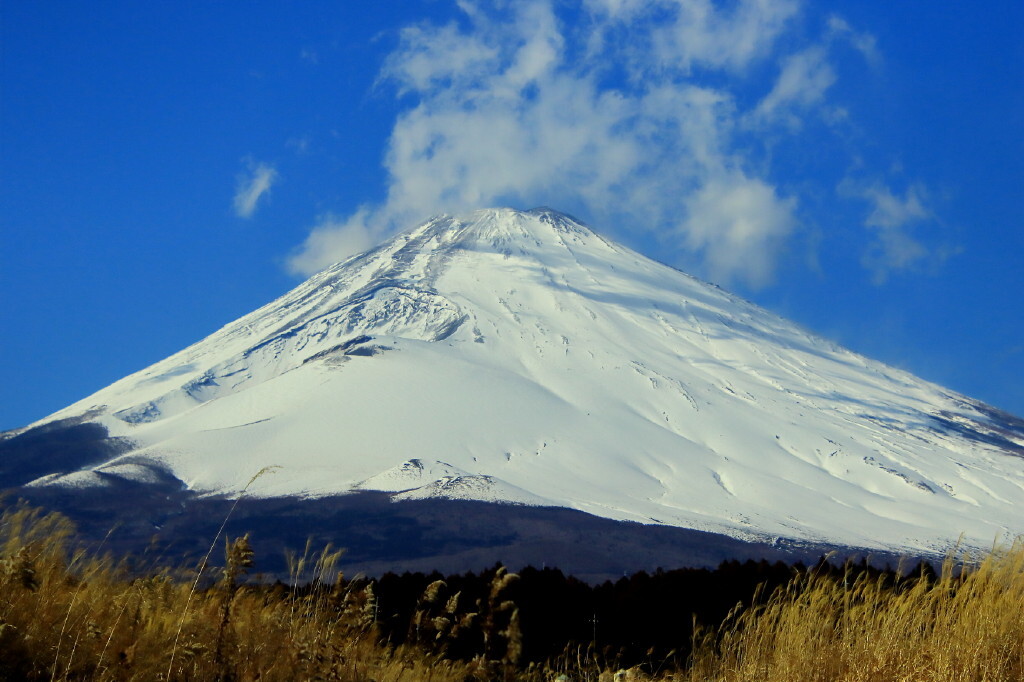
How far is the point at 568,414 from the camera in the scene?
A: 4437 inches

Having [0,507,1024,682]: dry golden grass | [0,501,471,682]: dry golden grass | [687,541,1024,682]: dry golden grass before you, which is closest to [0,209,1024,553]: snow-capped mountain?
[687,541,1024,682]: dry golden grass

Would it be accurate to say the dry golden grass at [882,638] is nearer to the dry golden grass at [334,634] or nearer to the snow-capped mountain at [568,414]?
the dry golden grass at [334,634]

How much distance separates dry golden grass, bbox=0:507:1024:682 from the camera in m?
4.60

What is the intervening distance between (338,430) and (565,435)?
25.5 meters

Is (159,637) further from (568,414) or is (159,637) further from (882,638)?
(568,414)

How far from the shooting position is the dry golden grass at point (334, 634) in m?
4.60

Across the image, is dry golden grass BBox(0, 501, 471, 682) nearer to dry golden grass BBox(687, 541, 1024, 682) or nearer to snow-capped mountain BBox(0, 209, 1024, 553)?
dry golden grass BBox(687, 541, 1024, 682)

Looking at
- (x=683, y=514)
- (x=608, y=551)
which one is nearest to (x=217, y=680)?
(x=608, y=551)

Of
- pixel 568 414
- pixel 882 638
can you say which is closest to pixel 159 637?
pixel 882 638

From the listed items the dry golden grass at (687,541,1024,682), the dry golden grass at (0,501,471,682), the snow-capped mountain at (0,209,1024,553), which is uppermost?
the snow-capped mountain at (0,209,1024,553)

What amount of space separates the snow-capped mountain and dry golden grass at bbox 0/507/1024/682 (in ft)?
248

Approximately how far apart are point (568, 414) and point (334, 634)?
10779 cm

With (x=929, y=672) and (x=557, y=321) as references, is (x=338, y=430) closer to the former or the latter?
(x=557, y=321)

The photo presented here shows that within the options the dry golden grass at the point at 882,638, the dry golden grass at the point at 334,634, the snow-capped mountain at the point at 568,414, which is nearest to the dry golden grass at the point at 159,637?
the dry golden grass at the point at 334,634
